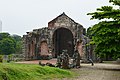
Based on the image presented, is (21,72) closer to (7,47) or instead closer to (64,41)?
(64,41)

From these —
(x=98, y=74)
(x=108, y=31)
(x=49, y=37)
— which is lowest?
(x=98, y=74)

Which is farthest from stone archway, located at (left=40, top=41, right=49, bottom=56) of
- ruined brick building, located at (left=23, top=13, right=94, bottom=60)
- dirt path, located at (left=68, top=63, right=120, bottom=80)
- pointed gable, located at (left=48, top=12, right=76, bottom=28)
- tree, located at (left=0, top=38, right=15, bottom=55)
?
tree, located at (left=0, top=38, right=15, bottom=55)

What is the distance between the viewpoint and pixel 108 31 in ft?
71.6

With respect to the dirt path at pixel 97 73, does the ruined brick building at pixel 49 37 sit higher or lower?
higher

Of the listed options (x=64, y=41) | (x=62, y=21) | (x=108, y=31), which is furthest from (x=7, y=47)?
(x=108, y=31)

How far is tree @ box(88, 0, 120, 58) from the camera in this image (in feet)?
71.7

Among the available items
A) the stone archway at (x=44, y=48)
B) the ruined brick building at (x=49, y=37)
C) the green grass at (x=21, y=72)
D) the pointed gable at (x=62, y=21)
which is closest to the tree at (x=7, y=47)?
the ruined brick building at (x=49, y=37)

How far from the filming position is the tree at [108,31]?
21.9 m

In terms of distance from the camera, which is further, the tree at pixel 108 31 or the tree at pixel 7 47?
the tree at pixel 7 47

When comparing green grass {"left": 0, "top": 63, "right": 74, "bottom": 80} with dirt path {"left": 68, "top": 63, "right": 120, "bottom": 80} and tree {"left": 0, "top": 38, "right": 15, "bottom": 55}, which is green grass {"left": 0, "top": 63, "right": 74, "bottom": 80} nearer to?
dirt path {"left": 68, "top": 63, "right": 120, "bottom": 80}

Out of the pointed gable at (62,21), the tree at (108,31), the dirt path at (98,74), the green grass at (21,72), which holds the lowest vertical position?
the dirt path at (98,74)

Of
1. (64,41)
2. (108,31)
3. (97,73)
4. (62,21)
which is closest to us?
(97,73)

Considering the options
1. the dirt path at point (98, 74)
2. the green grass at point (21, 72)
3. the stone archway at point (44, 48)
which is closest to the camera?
the green grass at point (21, 72)

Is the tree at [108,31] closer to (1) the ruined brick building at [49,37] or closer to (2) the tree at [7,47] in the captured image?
(1) the ruined brick building at [49,37]
